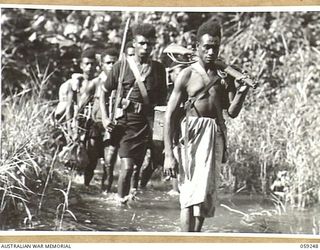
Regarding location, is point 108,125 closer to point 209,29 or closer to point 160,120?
point 160,120

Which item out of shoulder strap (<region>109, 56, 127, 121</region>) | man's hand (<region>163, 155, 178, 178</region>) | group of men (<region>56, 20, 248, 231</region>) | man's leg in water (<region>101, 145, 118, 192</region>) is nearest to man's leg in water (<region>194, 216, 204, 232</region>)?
group of men (<region>56, 20, 248, 231</region>)

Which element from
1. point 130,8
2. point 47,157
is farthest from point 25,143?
point 130,8

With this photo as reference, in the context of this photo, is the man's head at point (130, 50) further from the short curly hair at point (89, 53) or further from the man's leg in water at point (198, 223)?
the man's leg in water at point (198, 223)

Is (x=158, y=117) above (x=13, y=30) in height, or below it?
below

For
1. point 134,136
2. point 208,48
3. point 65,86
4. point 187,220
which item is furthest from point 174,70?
point 187,220

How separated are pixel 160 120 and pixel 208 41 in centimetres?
27

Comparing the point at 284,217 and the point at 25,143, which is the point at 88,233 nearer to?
the point at 25,143

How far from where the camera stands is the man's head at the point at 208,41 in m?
1.58

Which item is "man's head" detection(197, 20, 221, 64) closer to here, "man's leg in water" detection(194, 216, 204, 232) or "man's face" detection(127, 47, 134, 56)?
"man's face" detection(127, 47, 134, 56)

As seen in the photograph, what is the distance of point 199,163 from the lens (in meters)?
1.57

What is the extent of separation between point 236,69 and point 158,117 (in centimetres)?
28

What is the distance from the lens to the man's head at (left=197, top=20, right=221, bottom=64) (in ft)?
5.18

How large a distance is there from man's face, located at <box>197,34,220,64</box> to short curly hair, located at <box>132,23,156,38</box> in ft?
0.49

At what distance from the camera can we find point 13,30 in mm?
1657
